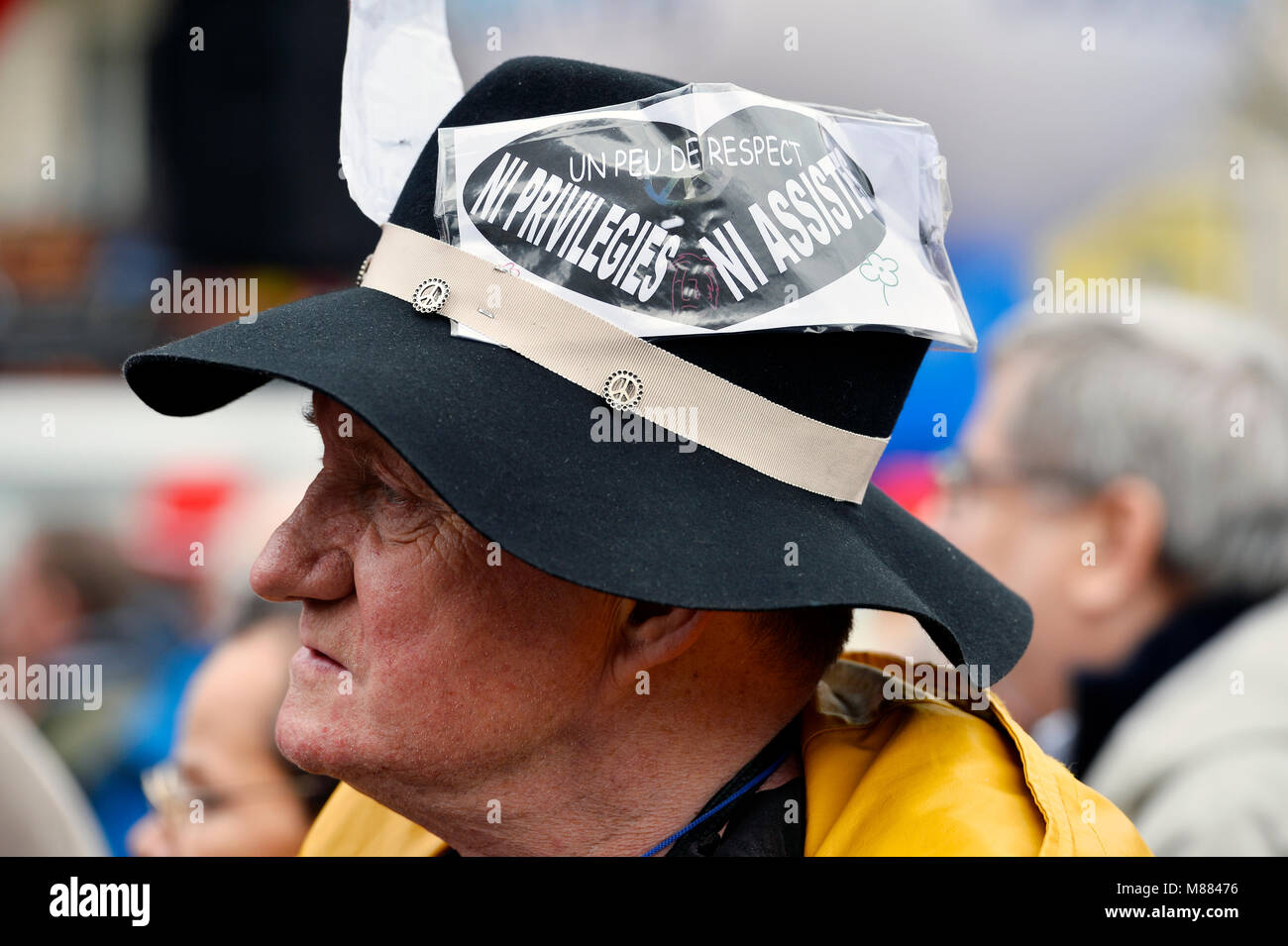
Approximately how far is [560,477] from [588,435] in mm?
71

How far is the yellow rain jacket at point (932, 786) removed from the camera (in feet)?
Answer: 5.28

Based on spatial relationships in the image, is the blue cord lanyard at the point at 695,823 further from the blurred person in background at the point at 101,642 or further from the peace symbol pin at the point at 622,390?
the blurred person in background at the point at 101,642

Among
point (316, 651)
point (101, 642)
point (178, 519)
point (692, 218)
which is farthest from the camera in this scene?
point (178, 519)

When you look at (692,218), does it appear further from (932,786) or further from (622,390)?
(932,786)

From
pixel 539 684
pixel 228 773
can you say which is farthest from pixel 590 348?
pixel 228 773

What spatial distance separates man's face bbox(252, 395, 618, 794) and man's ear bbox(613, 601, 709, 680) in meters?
0.03

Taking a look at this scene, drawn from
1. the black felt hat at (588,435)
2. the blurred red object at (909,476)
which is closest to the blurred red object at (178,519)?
the blurred red object at (909,476)

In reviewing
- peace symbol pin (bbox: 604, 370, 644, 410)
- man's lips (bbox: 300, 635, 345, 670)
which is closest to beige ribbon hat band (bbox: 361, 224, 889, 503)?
peace symbol pin (bbox: 604, 370, 644, 410)

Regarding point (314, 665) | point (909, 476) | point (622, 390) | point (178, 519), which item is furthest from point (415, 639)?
point (178, 519)

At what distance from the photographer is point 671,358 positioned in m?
1.65

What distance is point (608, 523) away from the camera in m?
1.57

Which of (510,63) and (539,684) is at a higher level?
(510,63)
